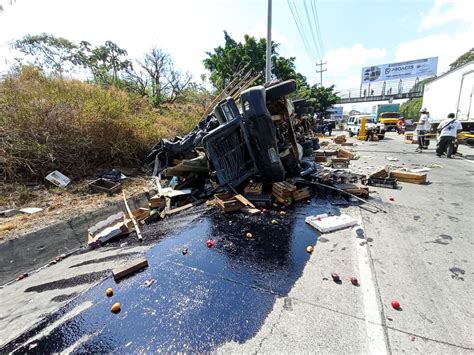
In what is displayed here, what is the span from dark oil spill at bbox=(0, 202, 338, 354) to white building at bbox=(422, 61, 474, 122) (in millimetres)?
14946

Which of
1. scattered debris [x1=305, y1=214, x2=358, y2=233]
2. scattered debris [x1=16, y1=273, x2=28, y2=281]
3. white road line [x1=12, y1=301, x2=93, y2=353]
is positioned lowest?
scattered debris [x1=305, y1=214, x2=358, y2=233]

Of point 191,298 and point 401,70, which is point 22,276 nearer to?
point 191,298

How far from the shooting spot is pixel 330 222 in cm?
356

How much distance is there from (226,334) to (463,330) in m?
Answer: 1.75

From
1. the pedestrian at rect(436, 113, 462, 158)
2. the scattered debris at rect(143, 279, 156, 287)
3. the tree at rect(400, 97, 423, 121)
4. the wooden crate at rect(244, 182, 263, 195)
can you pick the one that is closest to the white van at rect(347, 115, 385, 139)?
the pedestrian at rect(436, 113, 462, 158)

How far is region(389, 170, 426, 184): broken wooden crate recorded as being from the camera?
5656 mm

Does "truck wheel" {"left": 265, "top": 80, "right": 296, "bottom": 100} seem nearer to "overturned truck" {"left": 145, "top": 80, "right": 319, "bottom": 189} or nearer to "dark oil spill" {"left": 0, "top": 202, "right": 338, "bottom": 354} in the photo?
"overturned truck" {"left": 145, "top": 80, "right": 319, "bottom": 189}

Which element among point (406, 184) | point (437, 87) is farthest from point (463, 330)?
point (437, 87)

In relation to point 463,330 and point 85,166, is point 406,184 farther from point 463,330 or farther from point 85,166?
point 85,166

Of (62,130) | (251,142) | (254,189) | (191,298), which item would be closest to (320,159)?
(254,189)

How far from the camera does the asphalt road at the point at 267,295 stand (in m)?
1.74

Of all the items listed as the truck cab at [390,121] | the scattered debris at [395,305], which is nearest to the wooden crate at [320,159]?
the scattered debris at [395,305]

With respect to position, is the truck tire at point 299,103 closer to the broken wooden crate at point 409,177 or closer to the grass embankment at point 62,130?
the broken wooden crate at point 409,177

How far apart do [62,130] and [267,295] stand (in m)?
6.50
